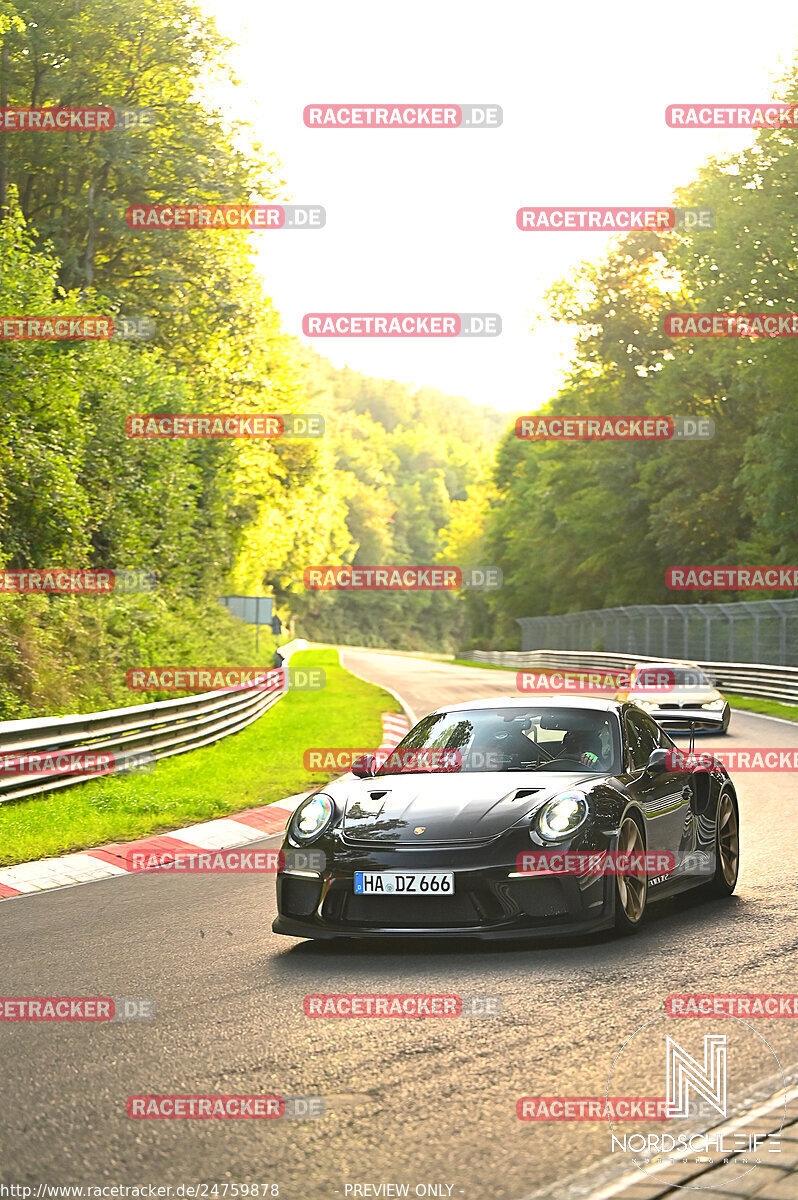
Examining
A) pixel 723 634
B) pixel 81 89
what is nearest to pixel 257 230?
pixel 81 89

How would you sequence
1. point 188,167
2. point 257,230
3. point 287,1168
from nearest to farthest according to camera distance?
point 287,1168 < point 188,167 < point 257,230

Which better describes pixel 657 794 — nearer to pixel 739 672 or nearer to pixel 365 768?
pixel 365 768

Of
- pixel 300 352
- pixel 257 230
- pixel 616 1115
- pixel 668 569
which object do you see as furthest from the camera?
pixel 300 352

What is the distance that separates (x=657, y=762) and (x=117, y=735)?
969 cm

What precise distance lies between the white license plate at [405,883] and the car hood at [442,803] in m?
0.18

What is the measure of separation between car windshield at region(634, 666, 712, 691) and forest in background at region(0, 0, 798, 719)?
8678 mm

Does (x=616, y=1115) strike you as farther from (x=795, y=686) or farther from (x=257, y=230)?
(x=257, y=230)

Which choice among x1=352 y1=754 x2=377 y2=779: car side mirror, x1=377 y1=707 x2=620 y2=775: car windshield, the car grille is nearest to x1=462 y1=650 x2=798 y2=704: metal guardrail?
x1=377 y1=707 x2=620 y2=775: car windshield

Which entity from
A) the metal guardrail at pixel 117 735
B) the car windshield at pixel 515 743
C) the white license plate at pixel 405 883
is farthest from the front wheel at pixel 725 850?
the metal guardrail at pixel 117 735

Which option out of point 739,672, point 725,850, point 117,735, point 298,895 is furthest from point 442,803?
point 739,672

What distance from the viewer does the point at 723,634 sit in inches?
1586

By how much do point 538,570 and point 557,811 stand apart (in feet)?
265

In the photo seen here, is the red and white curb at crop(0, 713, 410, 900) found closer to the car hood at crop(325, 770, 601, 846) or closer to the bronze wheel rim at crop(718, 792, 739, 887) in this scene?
the car hood at crop(325, 770, 601, 846)

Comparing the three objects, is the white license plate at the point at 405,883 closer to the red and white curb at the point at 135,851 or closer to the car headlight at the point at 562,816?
the car headlight at the point at 562,816
